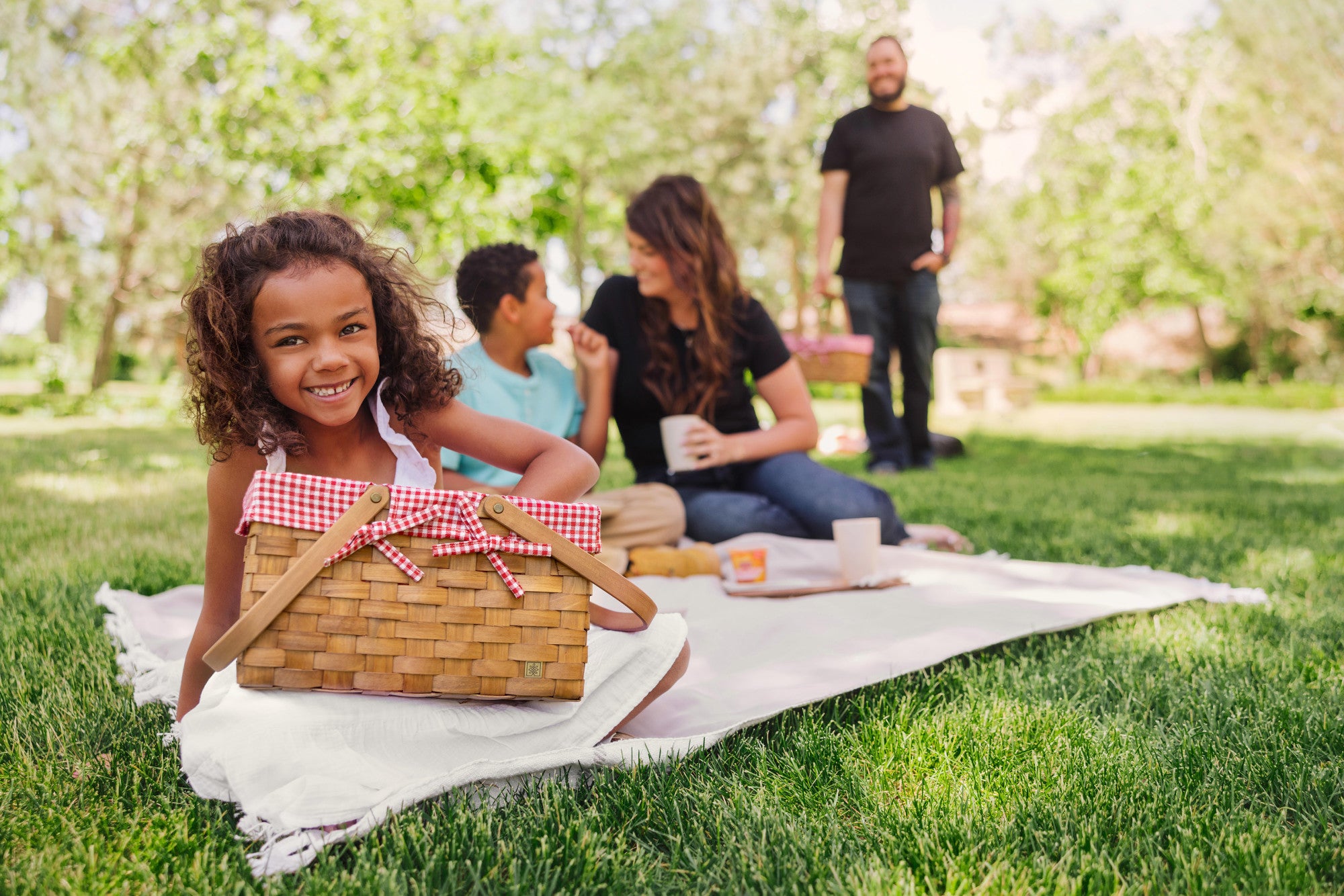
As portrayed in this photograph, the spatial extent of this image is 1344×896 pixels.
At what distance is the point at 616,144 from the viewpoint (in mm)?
20000

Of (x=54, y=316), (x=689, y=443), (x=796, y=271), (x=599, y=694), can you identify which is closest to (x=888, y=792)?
(x=599, y=694)

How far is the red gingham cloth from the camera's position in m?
1.37

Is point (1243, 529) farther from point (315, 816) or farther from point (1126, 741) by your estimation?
point (315, 816)

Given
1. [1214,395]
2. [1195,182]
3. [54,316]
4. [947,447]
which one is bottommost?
[1214,395]

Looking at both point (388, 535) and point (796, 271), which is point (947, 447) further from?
point (796, 271)

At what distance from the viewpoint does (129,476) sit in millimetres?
5402

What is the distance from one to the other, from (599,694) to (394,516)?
0.49 metres

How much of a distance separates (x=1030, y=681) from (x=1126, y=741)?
0.33 metres

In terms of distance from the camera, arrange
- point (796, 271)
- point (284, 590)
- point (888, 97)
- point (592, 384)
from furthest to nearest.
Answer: point (796, 271)
point (888, 97)
point (592, 384)
point (284, 590)

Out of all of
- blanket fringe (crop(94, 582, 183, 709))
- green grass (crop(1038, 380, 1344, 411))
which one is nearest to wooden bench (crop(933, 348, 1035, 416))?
green grass (crop(1038, 380, 1344, 411))

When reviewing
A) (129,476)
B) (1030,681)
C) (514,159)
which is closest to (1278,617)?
(1030,681)

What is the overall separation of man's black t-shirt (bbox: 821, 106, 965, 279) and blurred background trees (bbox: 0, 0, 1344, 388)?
313cm

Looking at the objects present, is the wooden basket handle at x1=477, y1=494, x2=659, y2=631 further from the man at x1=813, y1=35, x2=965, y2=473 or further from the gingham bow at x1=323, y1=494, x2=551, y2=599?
the man at x1=813, y1=35, x2=965, y2=473

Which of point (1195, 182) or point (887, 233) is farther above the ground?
point (1195, 182)
